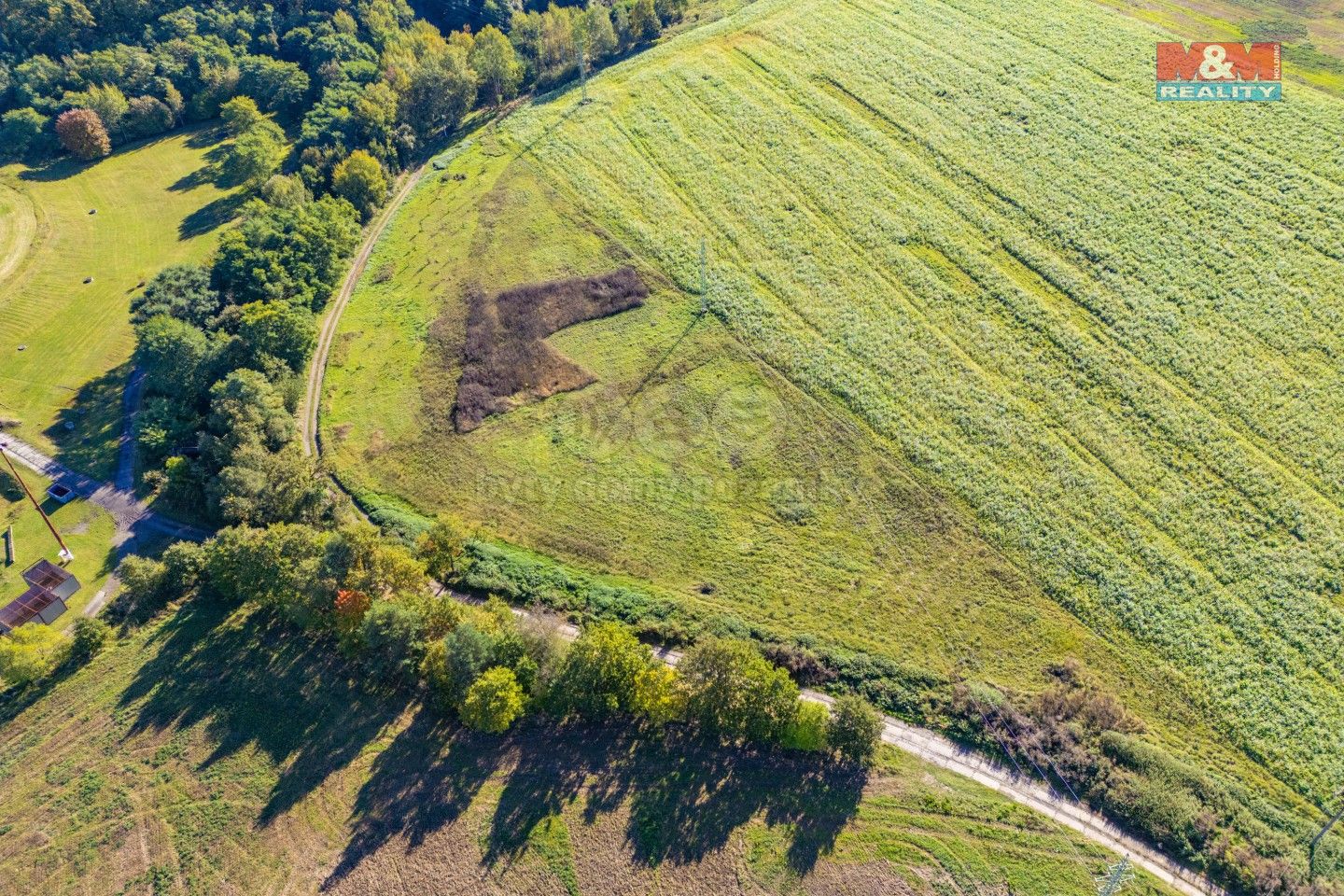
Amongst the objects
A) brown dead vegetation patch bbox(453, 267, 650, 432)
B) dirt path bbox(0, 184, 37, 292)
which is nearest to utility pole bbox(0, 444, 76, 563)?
brown dead vegetation patch bbox(453, 267, 650, 432)

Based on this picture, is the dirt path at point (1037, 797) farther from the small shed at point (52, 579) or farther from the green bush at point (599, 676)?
the small shed at point (52, 579)

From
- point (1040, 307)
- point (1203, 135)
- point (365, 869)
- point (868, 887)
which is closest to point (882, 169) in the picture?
point (1040, 307)

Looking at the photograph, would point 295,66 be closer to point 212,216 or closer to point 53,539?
point 212,216

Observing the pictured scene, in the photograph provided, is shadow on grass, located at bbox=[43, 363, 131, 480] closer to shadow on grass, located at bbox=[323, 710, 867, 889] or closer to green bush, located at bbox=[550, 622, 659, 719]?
shadow on grass, located at bbox=[323, 710, 867, 889]

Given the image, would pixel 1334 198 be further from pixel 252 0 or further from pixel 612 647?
pixel 252 0

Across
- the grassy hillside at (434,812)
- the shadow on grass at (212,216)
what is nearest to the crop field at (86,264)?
the shadow on grass at (212,216)
